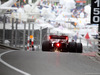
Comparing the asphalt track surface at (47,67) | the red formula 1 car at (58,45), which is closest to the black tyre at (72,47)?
the red formula 1 car at (58,45)

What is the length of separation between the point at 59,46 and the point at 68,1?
66393 millimetres

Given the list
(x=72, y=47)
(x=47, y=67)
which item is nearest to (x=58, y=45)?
(x=72, y=47)

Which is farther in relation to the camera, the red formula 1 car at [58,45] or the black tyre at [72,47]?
the red formula 1 car at [58,45]

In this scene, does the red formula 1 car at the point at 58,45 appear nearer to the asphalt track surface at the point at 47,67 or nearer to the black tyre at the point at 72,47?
the black tyre at the point at 72,47

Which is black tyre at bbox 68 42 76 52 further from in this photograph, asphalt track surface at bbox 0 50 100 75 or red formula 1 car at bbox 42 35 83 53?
asphalt track surface at bbox 0 50 100 75

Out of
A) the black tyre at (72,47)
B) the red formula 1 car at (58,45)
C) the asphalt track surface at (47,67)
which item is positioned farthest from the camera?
the red formula 1 car at (58,45)

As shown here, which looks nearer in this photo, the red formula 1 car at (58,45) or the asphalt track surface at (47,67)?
the asphalt track surface at (47,67)

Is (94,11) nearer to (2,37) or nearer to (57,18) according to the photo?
(2,37)

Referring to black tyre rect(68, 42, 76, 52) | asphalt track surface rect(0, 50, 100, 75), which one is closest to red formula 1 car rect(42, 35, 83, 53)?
black tyre rect(68, 42, 76, 52)

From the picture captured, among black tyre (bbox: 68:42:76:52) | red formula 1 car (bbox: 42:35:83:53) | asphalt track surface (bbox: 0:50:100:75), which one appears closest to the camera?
asphalt track surface (bbox: 0:50:100:75)

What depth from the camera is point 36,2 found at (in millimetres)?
87438

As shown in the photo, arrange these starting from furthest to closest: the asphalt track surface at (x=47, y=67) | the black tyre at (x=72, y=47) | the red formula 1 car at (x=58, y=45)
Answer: the red formula 1 car at (x=58, y=45)
the black tyre at (x=72, y=47)
the asphalt track surface at (x=47, y=67)

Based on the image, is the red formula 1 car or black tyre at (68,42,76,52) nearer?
black tyre at (68,42,76,52)

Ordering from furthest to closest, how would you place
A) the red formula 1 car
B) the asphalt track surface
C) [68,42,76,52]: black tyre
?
the red formula 1 car, [68,42,76,52]: black tyre, the asphalt track surface
